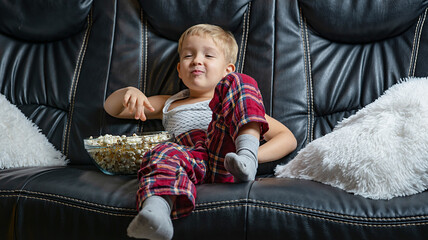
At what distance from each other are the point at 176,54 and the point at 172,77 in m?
0.09

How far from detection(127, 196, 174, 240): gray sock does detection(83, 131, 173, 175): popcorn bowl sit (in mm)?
390

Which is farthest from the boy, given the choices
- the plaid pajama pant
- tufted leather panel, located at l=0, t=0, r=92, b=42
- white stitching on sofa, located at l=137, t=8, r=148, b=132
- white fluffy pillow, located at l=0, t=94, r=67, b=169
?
tufted leather panel, located at l=0, t=0, r=92, b=42

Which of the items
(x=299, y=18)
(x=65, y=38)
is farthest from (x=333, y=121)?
(x=65, y=38)

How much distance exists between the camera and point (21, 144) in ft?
4.97

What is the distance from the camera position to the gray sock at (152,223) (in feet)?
2.89

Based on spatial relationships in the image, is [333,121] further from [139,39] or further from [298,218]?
[139,39]

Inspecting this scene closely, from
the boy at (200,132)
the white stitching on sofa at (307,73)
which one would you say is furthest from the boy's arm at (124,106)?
the white stitching on sofa at (307,73)

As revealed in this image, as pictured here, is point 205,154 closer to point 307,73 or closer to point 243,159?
point 243,159

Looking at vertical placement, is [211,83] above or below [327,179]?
above

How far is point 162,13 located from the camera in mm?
1700

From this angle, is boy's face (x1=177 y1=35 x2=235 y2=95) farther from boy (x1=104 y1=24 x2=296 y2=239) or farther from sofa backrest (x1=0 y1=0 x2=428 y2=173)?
sofa backrest (x1=0 y1=0 x2=428 y2=173)

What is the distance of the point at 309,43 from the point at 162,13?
57 cm

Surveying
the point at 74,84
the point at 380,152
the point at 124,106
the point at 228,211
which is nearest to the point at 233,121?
the point at 228,211

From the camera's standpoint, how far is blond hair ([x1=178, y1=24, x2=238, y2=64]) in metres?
1.52
